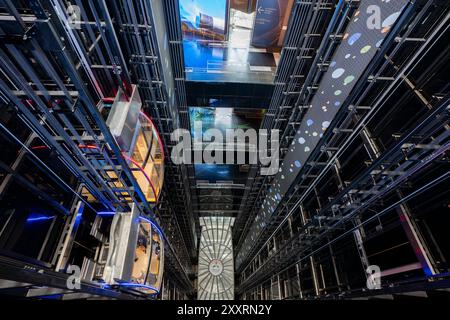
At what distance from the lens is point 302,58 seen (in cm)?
730

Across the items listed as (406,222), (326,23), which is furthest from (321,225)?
(326,23)

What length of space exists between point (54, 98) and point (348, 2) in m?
6.64

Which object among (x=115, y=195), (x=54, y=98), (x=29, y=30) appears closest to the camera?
(x=29, y=30)

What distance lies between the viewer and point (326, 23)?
6570 mm

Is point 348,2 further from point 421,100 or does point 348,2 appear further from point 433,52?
point 421,100

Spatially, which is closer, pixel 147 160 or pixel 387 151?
pixel 387 151

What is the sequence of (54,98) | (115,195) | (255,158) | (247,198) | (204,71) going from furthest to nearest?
(247,198) → (255,158) → (204,71) → (115,195) → (54,98)

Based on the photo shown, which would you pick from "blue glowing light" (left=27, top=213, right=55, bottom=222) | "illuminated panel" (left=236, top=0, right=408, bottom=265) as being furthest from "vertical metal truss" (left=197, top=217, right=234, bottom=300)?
"blue glowing light" (left=27, top=213, right=55, bottom=222)

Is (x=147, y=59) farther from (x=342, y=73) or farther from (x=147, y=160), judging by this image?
(x=342, y=73)

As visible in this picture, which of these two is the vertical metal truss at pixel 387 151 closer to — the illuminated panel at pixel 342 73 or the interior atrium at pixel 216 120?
the interior atrium at pixel 216 120

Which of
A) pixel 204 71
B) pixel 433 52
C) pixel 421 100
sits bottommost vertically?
pixel 421 100

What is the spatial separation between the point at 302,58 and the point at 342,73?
1821mm

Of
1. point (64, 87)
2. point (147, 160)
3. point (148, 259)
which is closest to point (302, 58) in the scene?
point (147, 160)

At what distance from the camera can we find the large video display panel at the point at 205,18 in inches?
296
